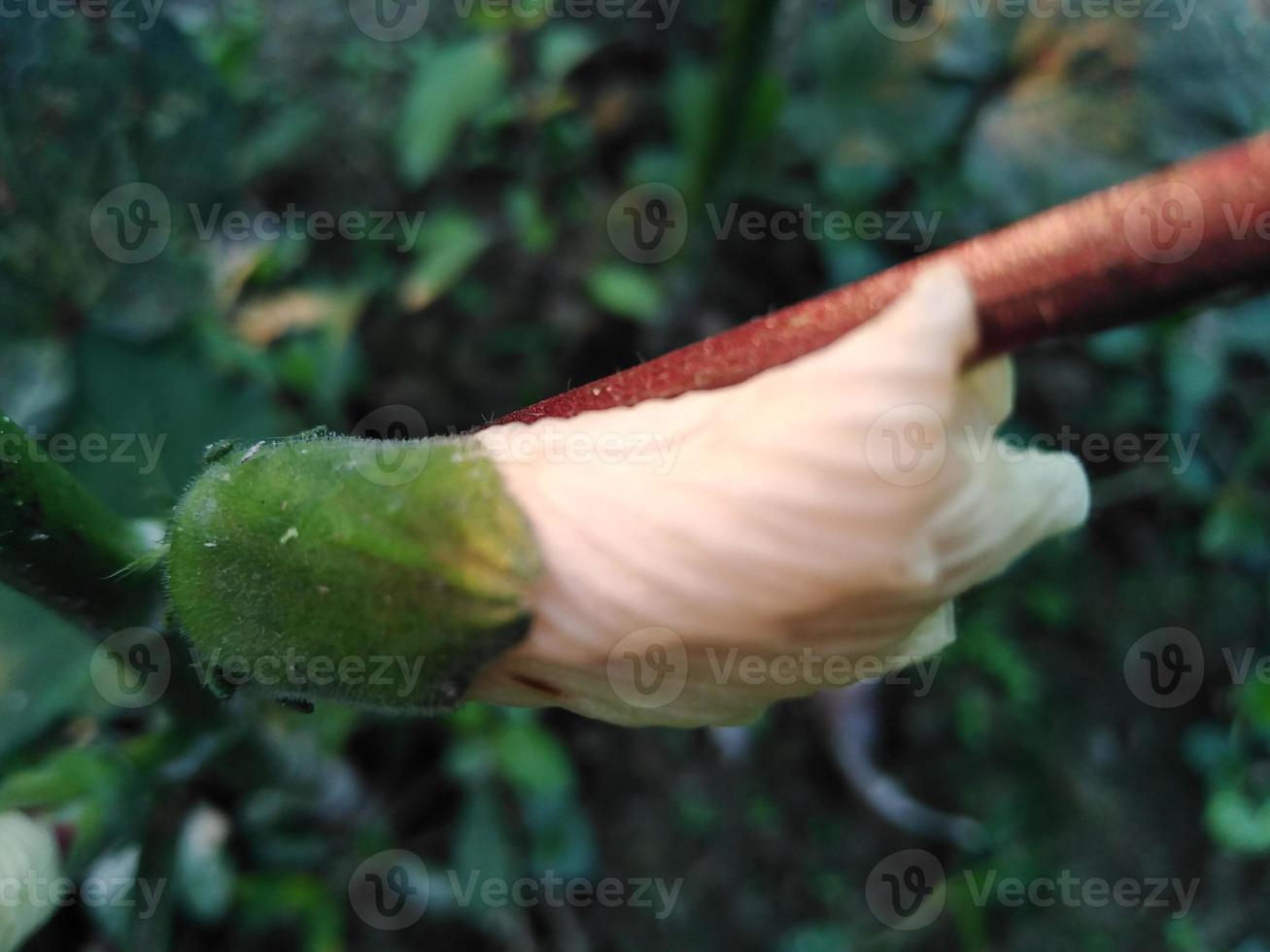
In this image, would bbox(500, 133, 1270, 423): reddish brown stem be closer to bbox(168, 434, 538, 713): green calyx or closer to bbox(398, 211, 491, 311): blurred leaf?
bbox(168, 434, 538, 713): green calyx

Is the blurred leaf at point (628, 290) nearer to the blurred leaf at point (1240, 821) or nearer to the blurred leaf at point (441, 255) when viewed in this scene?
the blurred leaf at point (441, 255)

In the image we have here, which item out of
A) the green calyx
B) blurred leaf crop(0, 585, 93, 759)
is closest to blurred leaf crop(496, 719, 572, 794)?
blurred leaf crop(0, 585, 93, 759)

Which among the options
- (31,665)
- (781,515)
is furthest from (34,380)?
(781,515)

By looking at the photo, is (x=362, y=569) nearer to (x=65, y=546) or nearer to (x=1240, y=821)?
(x=65, y=546)

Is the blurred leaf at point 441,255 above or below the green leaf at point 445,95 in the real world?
below

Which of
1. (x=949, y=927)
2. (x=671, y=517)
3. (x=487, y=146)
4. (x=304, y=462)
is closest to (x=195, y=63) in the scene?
(x=487, y=146)

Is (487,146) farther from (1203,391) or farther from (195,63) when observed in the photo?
(1203,391)

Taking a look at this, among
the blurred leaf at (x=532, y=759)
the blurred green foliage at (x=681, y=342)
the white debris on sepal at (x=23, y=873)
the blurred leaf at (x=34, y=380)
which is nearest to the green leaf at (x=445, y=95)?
the blurred green foliage at (x=681, y=342)
